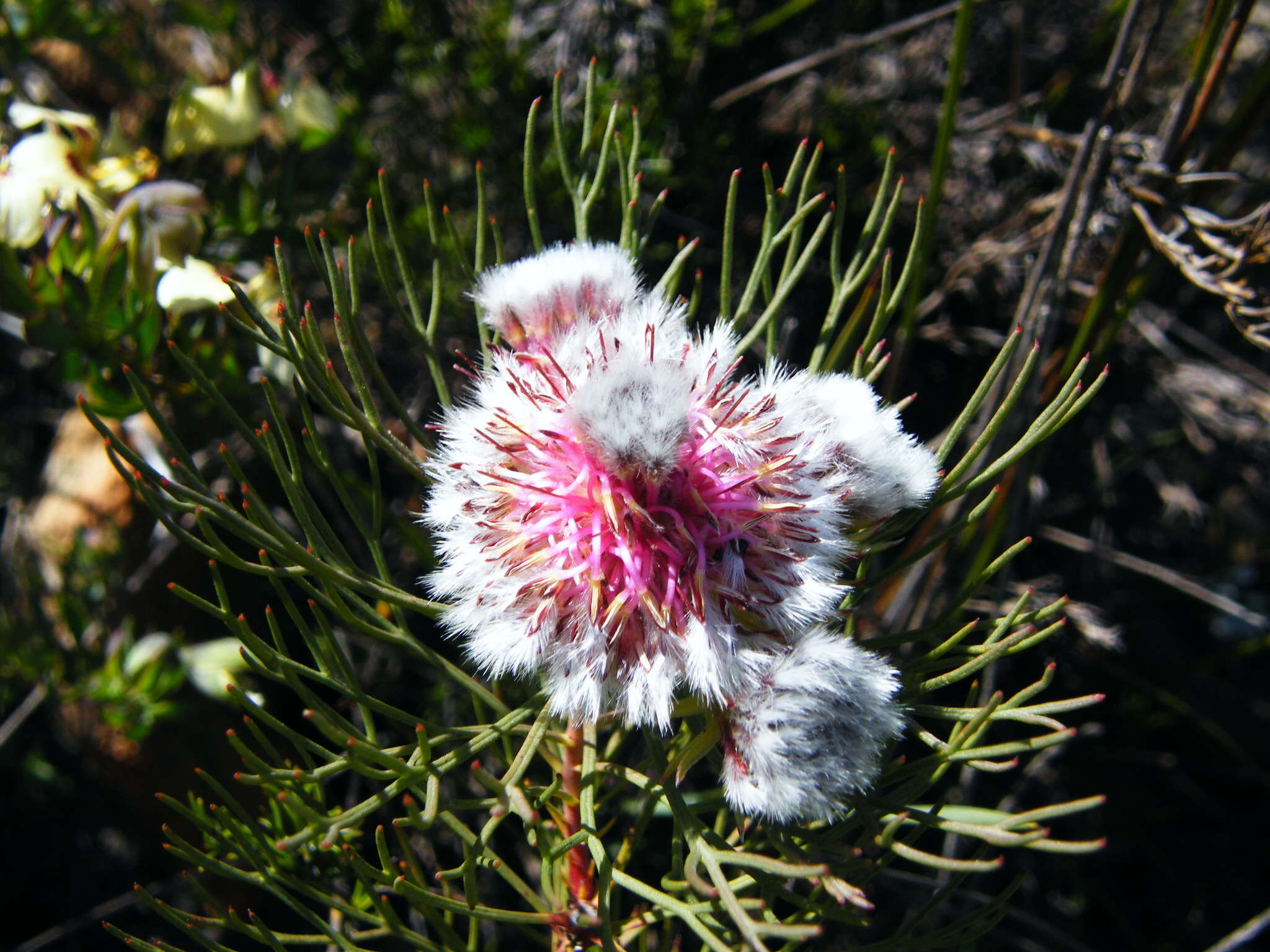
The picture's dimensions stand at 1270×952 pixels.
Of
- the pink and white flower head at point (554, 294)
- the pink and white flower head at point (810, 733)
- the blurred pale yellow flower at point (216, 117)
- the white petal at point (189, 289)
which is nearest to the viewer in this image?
the pink and white flower head at point (810, 733)

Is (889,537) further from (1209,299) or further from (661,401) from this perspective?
(1209,299)

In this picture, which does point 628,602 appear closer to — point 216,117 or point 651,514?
point 651,514

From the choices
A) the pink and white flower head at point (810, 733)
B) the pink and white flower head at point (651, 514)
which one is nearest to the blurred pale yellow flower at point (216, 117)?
the pink and white flower head at point (651, 514)

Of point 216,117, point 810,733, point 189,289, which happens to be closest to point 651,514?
point 810,733

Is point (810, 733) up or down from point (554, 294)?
down

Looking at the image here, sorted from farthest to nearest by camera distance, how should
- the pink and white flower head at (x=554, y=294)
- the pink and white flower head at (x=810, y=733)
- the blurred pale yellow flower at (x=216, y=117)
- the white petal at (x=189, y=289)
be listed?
the blurred pale yellow flower at (x=216, y=117) → the white petal at (x=189, y=289) → the pink and white flower head at (x=554, y=294) → the pink and white flower head at (x=810, y=733)

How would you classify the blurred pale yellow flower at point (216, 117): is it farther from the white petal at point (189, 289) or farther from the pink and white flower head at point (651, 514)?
the pink and white flower head at point (651, 514)
